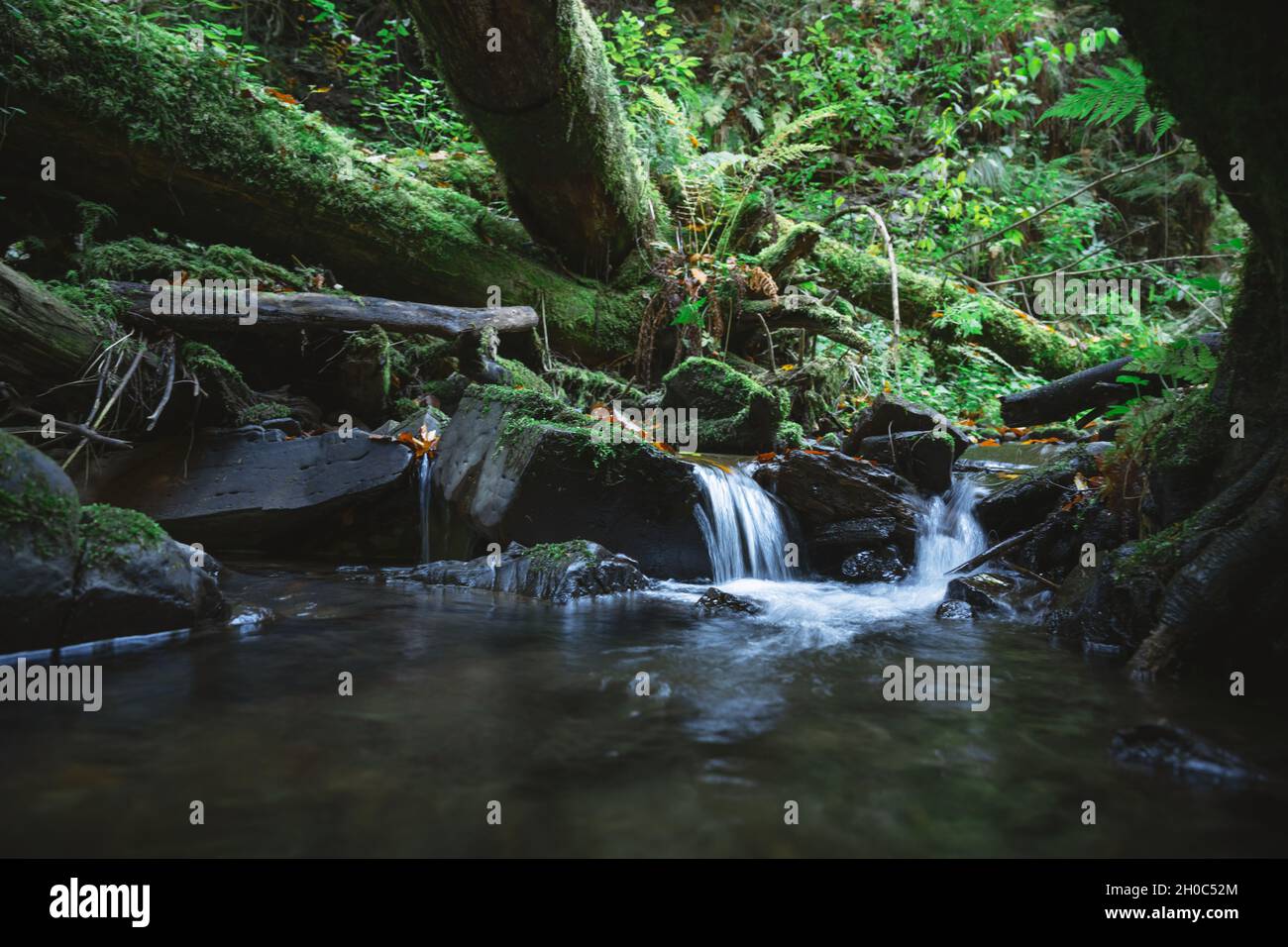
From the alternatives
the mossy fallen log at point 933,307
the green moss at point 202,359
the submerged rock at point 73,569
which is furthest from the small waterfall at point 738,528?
the mossy fallen log at point 933,307

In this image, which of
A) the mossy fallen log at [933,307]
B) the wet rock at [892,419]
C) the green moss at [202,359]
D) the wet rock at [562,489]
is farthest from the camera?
the mossy fallen log at [933,307]

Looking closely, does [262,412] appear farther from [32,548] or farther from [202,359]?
[32,548]

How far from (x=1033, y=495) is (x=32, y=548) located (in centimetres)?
630

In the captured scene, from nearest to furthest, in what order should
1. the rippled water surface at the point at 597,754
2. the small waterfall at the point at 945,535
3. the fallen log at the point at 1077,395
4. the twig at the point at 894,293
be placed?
the rippled water surface at the point at 597,754
the fallen log at the point at 1077,395
the small waterfall at the point at 945,535
the twig at the point at 894,293

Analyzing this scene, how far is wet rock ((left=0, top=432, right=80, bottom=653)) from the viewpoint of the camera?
10.5 feet

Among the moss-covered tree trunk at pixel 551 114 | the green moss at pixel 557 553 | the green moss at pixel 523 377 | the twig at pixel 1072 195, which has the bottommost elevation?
the green moss at pixel 557 553

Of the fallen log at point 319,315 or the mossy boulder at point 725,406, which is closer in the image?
the fallen log at point 319,315

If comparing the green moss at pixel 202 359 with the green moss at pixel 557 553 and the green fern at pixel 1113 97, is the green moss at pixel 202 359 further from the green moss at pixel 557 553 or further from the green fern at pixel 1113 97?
the green fern at pixel 1113 97

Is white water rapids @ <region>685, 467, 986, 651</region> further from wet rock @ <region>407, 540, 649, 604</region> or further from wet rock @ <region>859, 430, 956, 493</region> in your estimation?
wet rock @ <region>407, 540, 649, 604</region>

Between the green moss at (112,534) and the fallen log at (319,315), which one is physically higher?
the fallen log at (319,315)

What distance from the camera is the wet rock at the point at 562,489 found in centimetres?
568

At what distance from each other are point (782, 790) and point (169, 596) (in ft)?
10.7

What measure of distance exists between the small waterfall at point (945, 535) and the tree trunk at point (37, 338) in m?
6.46
